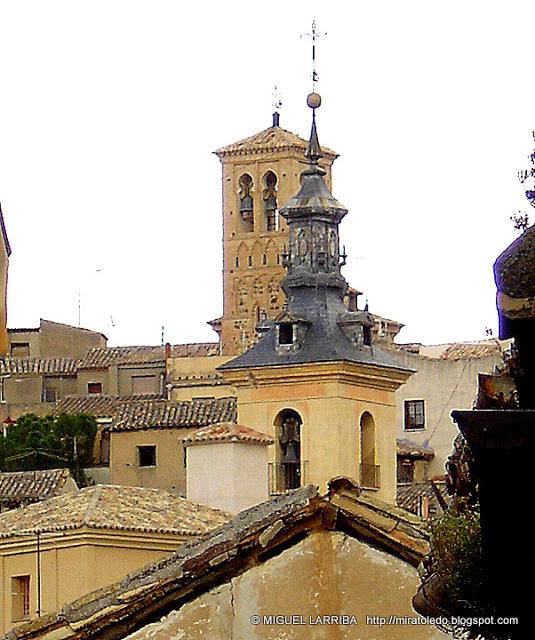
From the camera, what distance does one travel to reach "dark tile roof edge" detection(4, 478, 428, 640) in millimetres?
8180

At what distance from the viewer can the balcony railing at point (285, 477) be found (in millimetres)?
40125

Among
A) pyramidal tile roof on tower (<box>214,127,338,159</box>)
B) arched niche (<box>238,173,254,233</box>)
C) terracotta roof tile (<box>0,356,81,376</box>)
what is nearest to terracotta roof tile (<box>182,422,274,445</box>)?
terracotta roof tile (<box>0,356,81,376</box>)

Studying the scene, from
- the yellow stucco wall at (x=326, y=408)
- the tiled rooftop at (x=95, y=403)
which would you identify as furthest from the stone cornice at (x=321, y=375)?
the tiled rooftop at (x=95, y=403)

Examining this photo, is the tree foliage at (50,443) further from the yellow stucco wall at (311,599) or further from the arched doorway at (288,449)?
the yellow stucco wall at (311,599)

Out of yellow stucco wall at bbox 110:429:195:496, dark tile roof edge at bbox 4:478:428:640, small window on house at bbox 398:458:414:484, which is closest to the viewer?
dark tile roof edge at bbox 4:478:428:640

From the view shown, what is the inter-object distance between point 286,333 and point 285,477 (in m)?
4.21

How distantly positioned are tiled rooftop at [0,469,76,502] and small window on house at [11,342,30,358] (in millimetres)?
35584

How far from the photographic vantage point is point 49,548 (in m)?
23.0

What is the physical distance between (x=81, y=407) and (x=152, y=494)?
4449cm

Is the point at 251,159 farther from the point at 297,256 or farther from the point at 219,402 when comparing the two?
the point at 297,256

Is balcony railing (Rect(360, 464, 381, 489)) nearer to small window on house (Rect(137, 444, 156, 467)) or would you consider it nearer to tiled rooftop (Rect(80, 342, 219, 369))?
small window on house (Rect(137, 444, 156, 467))

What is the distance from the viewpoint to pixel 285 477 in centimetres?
4100

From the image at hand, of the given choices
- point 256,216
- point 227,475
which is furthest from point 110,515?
point 256,216

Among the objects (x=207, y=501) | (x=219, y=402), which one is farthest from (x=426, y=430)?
(x=207, y=501)
